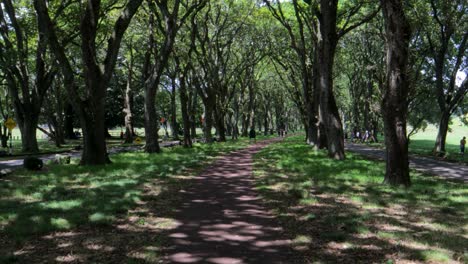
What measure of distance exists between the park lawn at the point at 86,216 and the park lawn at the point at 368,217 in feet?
7.32

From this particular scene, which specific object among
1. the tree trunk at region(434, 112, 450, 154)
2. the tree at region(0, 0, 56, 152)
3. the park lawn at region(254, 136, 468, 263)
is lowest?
the park lawn at region(254, 136, 468, 263)

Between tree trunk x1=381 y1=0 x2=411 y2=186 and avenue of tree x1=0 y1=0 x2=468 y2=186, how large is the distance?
1.0 inches

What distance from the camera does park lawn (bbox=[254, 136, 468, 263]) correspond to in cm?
526

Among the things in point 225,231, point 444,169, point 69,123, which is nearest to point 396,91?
point 225,231

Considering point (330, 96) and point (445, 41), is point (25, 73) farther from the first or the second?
point (445, 41)

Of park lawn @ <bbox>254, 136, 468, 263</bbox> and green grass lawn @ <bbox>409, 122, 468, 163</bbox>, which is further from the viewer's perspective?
green grass lawn @ <bbox>409, 122, 468, 163</bbox>

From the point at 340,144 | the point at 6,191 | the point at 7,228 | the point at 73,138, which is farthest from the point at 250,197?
the point at 73,138

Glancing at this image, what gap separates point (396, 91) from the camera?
9867mm

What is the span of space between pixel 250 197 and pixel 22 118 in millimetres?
23543

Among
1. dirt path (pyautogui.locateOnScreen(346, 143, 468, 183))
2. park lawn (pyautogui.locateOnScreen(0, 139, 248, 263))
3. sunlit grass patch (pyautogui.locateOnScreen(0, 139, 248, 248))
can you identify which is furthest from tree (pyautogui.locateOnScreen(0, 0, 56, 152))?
dirt path (pyautogui.locateOnScreen(346, 143, 468, 183))

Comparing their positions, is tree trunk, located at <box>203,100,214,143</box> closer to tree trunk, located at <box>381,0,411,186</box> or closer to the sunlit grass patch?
the sunlit grass patch

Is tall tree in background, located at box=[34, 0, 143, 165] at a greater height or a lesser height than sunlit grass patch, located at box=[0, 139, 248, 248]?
greater

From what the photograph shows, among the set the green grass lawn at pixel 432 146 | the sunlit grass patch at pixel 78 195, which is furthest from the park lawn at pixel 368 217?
the green grass lawn at pixel 432 146

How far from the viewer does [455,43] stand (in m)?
30.5
